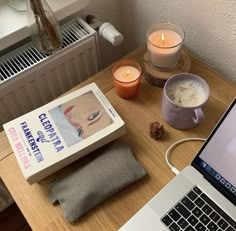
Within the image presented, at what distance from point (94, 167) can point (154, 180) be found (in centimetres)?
12

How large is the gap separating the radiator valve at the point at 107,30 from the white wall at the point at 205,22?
0.11 meters

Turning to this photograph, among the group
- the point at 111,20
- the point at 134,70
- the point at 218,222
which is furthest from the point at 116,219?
the point at 111,20

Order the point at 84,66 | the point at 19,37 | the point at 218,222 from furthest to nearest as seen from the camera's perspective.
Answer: the point at 84,66, the point at 19,37, the point at 218,222

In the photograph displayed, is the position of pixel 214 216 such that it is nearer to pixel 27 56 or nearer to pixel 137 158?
pixel 137 158

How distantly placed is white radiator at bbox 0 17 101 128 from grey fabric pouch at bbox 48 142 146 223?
0.28 meters

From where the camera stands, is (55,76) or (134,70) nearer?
(134,70)

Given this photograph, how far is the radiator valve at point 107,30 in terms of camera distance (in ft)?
2.74

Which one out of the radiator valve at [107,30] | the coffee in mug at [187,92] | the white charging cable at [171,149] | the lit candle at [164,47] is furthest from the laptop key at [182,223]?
the radiator valve at [107,30]

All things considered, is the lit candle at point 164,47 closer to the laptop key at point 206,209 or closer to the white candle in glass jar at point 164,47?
the white candle in glass jar at point 164,47

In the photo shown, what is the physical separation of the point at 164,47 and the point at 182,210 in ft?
1.12

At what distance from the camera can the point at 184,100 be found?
2.20 feet

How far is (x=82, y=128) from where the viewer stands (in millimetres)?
660

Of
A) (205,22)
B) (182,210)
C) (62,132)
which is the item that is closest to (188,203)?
(182,210)

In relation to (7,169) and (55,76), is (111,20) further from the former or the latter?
(7,169)
